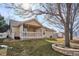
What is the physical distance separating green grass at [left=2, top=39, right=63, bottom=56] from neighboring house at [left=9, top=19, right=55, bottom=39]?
6 cm

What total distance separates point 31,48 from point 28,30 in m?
0.20

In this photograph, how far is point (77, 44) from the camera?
6.17 ft

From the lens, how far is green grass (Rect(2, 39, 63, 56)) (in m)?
1.89

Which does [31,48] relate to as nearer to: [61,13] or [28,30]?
[28,30]

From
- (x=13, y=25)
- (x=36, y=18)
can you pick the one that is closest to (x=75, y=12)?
(x=36, y=18)

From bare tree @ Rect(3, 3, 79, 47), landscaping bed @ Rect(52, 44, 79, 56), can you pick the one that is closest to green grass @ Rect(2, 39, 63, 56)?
landscaping bed @ Rect(52, 44, 79, 56)

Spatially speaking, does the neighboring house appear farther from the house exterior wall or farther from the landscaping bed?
the landscaping bed

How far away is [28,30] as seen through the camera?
1.92 metres

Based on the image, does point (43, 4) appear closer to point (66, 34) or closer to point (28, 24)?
point (28, 24)

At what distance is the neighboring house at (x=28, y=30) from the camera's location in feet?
6.25

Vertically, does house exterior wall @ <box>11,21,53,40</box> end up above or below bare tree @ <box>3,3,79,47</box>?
below

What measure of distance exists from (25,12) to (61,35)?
0.48 metres

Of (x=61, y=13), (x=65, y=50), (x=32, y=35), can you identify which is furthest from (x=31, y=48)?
(x=61, y=13)

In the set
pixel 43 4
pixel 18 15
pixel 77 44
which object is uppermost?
pixel 43 4
